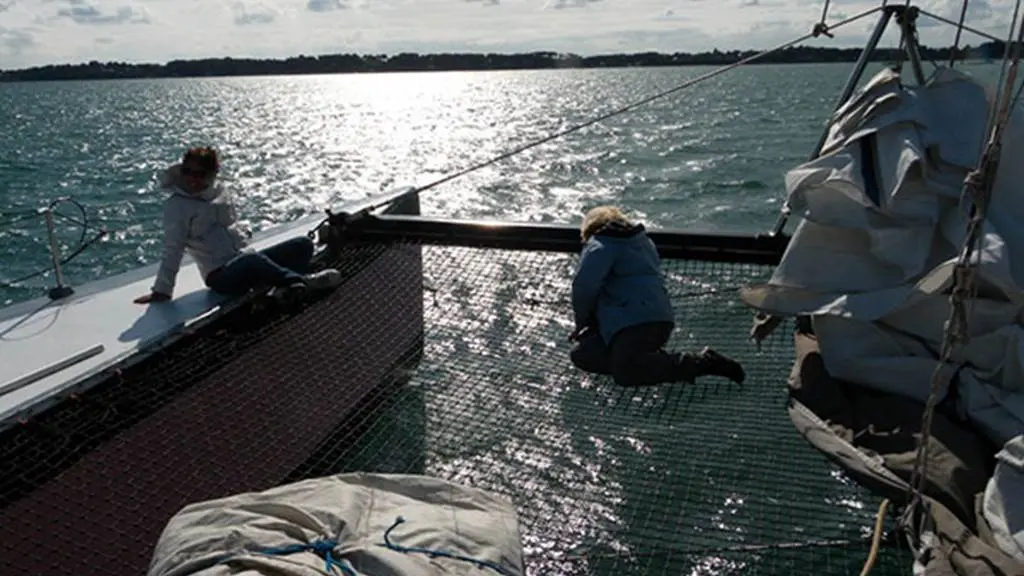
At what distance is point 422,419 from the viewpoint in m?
4.79

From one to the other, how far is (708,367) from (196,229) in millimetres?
2737

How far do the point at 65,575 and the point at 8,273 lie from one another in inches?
380

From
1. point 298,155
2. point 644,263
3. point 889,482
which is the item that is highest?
point 644,263

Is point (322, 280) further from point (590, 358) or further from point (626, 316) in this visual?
point (626, 316)

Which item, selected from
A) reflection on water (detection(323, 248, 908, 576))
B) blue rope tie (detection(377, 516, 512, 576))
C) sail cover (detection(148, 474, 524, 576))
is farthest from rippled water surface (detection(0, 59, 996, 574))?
blue rope tie (detection(377, 516, 512, 576))

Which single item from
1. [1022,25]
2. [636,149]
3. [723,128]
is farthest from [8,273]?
[723,128]

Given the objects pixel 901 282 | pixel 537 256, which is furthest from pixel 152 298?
pixel 537 256

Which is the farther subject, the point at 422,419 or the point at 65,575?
the point at 422,419

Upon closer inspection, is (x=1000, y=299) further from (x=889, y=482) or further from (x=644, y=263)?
(x=644, y=263)

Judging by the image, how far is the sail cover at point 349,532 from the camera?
7.22ft

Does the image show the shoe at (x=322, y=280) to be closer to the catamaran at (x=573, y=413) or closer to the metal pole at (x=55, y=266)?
the catamaran at (x=573, y=413)

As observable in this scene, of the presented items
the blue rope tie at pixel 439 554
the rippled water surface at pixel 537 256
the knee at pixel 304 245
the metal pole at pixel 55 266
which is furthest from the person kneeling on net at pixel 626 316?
the metal pole at pixel 55 266

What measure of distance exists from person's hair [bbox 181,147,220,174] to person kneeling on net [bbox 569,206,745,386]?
200 centimetres

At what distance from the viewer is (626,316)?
14.0 feet
